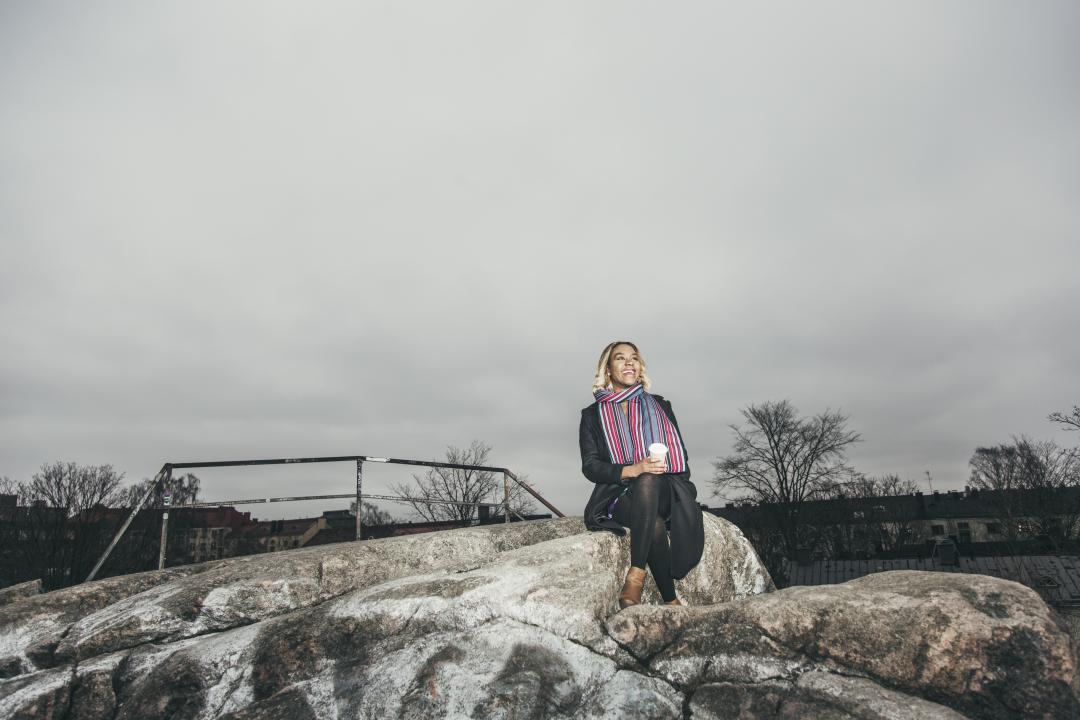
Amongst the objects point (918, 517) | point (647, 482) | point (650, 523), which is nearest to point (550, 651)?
point (650, 523)

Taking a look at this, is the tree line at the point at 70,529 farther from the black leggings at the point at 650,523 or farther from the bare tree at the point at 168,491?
the black leggings at the point at 650,523

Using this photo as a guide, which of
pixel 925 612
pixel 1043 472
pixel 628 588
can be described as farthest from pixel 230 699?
pixel 1043 472

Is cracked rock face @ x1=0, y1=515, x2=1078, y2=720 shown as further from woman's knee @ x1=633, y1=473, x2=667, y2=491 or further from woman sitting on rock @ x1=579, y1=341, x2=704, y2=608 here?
woman's knee @ x1=633, y1=473, x2=667, y2=491

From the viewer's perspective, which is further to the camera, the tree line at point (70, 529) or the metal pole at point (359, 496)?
the tree line at point (70, 529)

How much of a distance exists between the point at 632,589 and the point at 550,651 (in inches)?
29.9

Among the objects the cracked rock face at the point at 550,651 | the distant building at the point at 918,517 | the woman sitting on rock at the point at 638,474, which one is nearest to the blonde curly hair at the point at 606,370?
the woman sitting on rock at the point at 638,474

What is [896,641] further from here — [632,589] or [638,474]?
[638,474]

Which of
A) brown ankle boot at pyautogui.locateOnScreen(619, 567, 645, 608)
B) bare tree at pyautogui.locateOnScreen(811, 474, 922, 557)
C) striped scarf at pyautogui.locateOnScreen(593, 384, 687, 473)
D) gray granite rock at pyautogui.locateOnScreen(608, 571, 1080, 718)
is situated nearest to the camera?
gray granite rock at pyautogui.locateOnScreen(608, 571, 1080, 718)

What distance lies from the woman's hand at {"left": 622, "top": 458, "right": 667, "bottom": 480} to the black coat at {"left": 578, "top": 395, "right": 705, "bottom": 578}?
75 millimetres

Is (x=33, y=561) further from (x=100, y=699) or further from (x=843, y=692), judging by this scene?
(x=843, y=692)

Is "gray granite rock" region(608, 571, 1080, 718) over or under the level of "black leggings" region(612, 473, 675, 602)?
under

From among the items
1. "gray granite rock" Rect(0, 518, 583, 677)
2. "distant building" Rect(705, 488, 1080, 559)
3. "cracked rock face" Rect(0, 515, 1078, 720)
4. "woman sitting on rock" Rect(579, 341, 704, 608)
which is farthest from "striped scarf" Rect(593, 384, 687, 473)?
"distant building" Rect(705, 488, 1080, 559)

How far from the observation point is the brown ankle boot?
349 centimetres

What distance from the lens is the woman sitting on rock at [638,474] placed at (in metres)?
3.70
